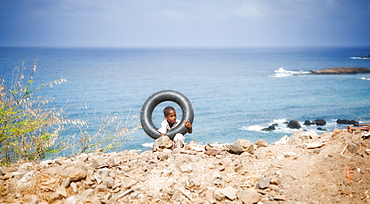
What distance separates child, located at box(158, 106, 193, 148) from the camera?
6275 mm

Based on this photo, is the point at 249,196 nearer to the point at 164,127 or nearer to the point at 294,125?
the point at 164,127

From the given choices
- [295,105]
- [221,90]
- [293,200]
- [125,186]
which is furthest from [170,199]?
[221,90]

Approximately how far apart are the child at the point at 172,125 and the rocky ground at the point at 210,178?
0.85 metres

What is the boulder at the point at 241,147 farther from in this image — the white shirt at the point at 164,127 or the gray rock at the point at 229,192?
the white shirt at the point at 164,127

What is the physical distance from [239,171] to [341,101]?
4668cm

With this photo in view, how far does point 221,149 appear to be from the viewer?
5895 millimetres

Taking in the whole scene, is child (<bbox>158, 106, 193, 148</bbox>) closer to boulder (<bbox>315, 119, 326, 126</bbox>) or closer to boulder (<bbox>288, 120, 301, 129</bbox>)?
boulder (<bbox>288, 120, 301, 129</bbox>)

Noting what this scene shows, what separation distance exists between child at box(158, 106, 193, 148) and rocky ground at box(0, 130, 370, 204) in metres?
0.85

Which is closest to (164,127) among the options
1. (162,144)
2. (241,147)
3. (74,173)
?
(162,144)

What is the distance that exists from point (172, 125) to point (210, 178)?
2793 millimetres

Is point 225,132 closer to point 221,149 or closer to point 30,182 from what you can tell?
point 221,149

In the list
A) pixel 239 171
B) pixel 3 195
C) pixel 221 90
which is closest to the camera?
pixel 3 195

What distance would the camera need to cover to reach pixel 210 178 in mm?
4523

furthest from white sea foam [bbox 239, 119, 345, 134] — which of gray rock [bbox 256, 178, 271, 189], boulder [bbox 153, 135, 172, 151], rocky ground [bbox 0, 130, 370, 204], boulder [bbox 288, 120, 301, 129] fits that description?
gray rock [bbox 256, 178, 271, 189]
